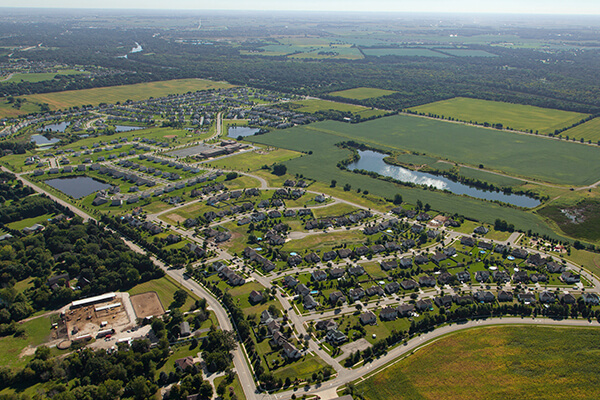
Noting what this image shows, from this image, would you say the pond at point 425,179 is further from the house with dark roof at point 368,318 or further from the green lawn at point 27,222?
the green lawn at point 27,222

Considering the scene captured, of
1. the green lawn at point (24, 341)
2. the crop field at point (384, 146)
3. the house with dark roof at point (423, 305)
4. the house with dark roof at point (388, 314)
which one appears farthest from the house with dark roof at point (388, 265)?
the green lawn at point (24, 341)

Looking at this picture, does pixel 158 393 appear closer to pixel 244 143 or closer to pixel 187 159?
pixel 187 159

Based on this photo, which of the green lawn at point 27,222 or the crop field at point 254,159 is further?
the crop field at point 254,159

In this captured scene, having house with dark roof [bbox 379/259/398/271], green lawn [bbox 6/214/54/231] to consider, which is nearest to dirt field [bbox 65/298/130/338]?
green lawn [bbox 6/214/54/231]

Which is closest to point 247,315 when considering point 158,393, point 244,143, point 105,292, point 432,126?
point 158,393

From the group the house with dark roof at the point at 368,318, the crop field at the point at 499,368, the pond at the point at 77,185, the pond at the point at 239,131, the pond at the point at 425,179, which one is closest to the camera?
the crop field at the point at 499,368

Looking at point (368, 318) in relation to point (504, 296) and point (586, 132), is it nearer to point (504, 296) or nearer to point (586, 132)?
point (504, 296)

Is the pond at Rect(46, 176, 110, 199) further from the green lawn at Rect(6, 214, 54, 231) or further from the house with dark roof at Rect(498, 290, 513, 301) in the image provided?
the house with dark roof at Rect(498, 290, 513, 301)
